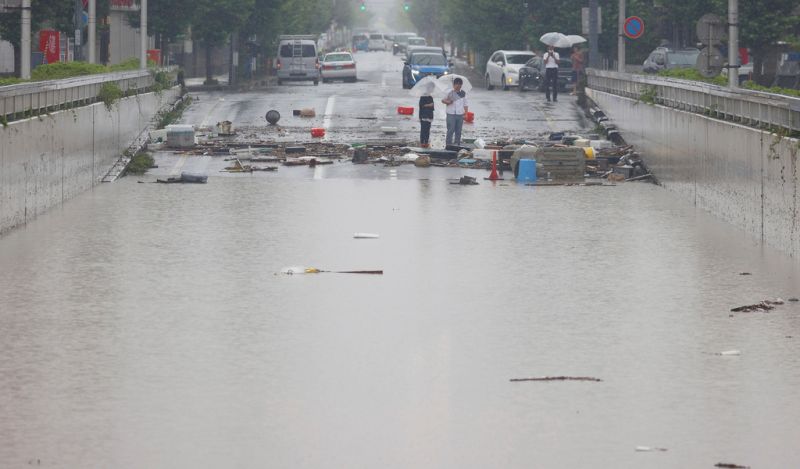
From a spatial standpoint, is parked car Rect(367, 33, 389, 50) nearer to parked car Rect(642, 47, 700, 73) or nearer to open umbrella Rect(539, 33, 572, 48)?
parked car Rect(642, 47, 700, 73)

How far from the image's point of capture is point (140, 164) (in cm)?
3130

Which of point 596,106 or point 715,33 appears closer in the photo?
point 715,33

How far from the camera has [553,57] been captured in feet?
168

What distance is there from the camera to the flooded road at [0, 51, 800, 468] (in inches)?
347

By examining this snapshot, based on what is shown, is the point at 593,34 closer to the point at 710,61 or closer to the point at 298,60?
the point at 298,60

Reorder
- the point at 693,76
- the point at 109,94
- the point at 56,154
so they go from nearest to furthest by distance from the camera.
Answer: the point at 56,154
the point at 109,94
the point at 693,76

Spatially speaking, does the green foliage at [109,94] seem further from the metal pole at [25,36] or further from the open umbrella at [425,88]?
the open umbrella at [425,88]

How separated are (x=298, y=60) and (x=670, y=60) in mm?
18160

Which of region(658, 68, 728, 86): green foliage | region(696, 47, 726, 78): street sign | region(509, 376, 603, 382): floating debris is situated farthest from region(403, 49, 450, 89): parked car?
region(509, 376, 603, 382): floating debris

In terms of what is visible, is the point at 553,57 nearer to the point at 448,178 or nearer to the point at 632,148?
the point at 632,148

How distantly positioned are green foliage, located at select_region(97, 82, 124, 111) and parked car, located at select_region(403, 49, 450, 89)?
32.1 m

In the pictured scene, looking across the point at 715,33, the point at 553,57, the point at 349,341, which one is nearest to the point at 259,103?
the point at 553,57

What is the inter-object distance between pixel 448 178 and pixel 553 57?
21.7m

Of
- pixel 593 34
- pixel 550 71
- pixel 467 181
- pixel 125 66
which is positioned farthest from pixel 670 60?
pixel 467 181
